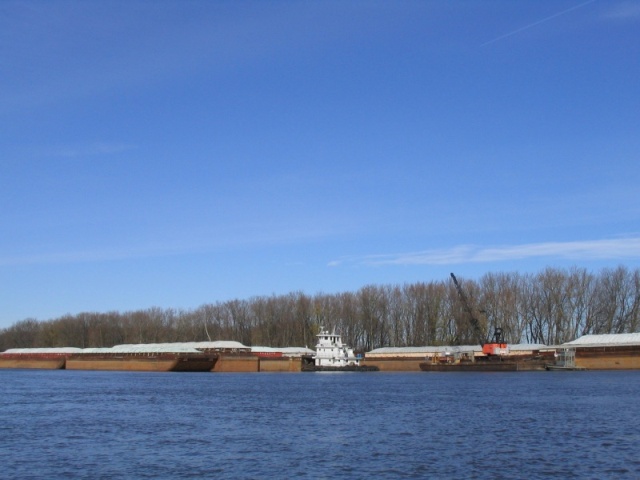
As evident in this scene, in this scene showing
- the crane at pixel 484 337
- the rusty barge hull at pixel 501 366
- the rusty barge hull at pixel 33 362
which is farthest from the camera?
the rusty barge hull at pixel 33 362

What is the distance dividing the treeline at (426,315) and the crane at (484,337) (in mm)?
773

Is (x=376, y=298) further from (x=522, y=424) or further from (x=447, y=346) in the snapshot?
(x=522, y=424)

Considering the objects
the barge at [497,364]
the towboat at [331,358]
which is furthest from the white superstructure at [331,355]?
the barge at [497,364]

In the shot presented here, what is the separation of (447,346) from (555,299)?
19349 mm

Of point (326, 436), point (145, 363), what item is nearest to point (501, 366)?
point (145, 363)

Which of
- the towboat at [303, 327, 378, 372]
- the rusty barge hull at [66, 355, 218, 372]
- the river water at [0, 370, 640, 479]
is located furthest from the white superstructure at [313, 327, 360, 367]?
the river water at [0, 370, 640, 479]

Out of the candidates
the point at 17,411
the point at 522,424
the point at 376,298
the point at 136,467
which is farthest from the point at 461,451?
the point at 376,298

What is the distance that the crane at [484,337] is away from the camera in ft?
367

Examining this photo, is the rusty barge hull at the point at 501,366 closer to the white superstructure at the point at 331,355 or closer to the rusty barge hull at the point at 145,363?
the white superstructure at the point at 331,355

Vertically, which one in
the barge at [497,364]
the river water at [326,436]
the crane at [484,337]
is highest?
the crane at [484,337]

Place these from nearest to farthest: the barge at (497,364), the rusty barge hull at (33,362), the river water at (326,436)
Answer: the river water at (326,436) < the barge at (497,364) < the rusty barge hull at (33,362)

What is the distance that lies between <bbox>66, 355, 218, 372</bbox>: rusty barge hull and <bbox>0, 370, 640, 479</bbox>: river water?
5848cm

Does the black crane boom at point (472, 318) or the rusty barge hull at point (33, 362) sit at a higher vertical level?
the black crane boom at point (472, 318)

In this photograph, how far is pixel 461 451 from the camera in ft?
108
